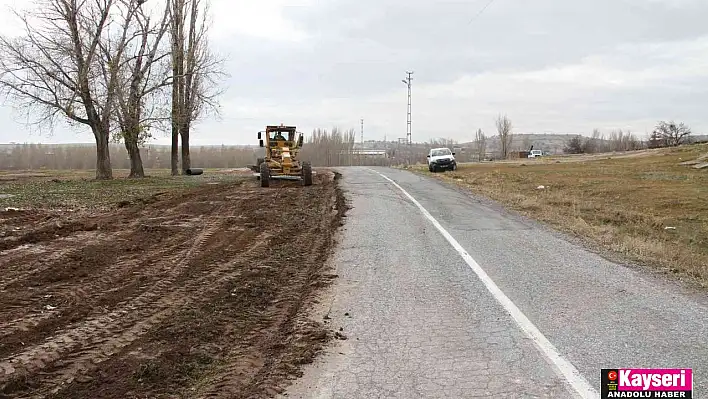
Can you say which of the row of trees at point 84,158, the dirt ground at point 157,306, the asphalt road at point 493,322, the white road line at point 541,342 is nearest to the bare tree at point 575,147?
the row of trees at point 84,158

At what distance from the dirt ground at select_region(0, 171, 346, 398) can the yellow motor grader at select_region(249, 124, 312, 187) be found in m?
11.8

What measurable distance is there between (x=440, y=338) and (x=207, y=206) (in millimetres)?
11836

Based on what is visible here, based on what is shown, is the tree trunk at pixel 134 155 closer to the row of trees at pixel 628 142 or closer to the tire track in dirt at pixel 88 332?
the tire track in dirt at pixel 88 332

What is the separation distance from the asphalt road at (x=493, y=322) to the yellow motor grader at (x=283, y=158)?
14169 millimetres

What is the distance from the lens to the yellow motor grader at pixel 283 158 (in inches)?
966

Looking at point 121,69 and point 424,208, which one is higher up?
point 121,69

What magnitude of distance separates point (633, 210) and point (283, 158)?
13.9 metres

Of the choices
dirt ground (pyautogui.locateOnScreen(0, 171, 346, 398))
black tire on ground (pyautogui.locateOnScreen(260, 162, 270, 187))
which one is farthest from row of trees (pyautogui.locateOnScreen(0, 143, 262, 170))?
dirt ground (pyautogui.locateOnScreen(0, 171, 346, 398))

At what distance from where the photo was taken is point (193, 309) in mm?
6309

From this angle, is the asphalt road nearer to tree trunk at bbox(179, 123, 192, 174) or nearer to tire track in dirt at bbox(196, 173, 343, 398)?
tire track in dirt at bbox(196, 173, 343, 398)

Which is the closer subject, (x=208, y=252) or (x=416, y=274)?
(x=416, y=274)

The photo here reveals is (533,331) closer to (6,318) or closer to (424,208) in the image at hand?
(6,318)

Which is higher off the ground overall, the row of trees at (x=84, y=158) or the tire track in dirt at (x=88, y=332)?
the row of trees at (x=84, y=158)

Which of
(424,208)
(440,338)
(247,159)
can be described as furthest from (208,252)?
(247,159)
